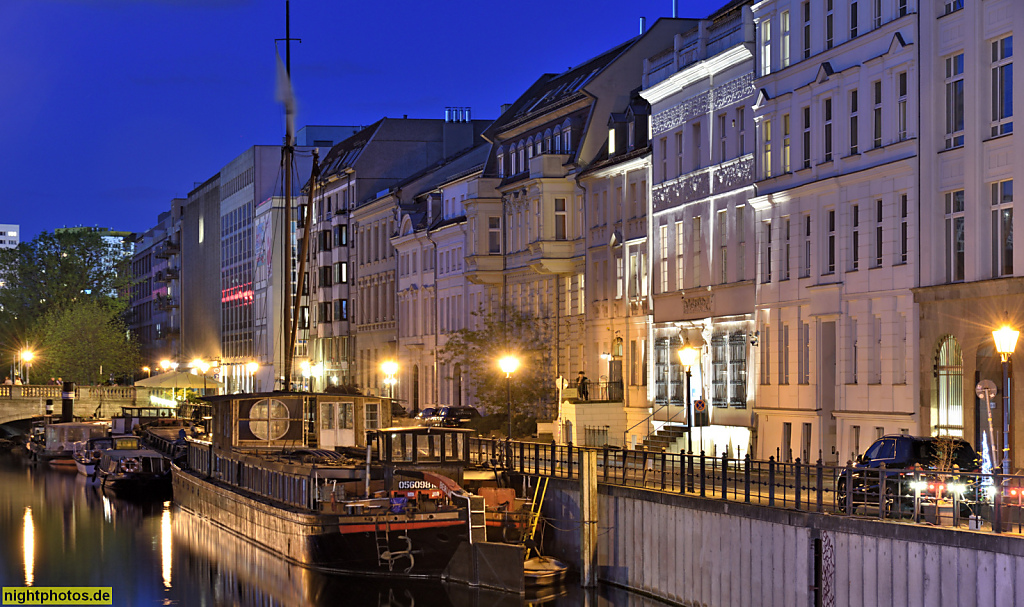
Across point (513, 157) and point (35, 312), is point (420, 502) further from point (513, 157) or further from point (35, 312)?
point (35, 312)

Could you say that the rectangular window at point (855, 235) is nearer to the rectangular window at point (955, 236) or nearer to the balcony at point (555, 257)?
the rectangular window at point (955, 236)

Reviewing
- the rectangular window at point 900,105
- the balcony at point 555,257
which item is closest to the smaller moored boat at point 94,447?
the balcony at point 555,257

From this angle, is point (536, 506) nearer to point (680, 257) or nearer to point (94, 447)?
point (680, 257)

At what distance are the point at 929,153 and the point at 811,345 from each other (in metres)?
8.12

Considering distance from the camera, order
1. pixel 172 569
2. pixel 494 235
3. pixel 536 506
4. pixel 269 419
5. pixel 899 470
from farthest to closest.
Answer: pixel 494 235 → pixel 269 419 → pixel 172 569 → pixel 536 506 → pixel 899 470

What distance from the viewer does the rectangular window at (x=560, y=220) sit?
72.8 metres

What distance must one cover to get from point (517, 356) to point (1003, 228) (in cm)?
3576

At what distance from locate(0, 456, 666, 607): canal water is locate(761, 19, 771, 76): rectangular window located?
65.0ft

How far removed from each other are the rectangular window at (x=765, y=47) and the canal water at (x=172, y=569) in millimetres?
19802

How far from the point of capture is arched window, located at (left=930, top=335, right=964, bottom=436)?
133 ft

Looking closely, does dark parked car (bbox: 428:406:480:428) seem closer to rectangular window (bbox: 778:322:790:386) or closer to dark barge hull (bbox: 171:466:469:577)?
rectangular window (bbox: 778:322:790:386)

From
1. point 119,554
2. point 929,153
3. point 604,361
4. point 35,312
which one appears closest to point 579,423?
point 604,361

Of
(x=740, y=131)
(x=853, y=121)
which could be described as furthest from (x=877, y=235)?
(x=740, y=131)

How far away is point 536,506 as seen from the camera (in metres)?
42.4
